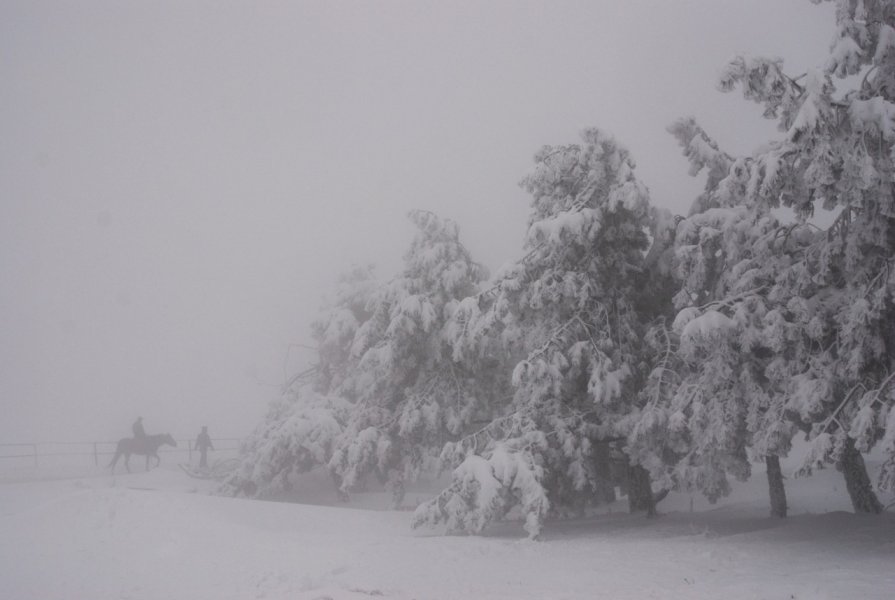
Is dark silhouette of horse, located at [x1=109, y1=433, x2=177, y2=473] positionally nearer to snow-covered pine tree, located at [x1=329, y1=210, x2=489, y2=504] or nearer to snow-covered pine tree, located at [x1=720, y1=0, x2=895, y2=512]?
snow-covered pine tree, located at [x1=329, y1=210, x2=489, y2=504]

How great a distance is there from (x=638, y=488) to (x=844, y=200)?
1101 centimetres

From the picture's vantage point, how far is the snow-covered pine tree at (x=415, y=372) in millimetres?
18625

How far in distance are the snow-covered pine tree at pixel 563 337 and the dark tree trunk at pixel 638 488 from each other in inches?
51.4

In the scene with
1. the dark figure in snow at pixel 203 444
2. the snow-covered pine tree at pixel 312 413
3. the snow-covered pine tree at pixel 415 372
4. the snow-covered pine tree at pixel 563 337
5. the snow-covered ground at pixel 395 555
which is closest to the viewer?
the snow-covered ground at pixel 395 555

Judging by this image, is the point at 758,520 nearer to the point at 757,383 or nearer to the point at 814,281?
the point at 757,383

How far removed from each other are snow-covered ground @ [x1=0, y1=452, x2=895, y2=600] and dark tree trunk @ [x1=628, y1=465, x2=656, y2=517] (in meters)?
0.75

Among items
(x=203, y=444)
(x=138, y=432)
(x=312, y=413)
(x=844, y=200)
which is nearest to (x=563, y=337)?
(x=844, y=200)

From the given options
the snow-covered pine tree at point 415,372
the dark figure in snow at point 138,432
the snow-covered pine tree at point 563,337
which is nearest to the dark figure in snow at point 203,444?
the dark figure in snow at point 138,432

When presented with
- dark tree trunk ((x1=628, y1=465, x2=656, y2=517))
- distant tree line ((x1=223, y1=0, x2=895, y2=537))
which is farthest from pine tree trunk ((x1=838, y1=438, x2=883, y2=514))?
dark tree trunk ((x1=628, y1=465, x2=656, y2=517))

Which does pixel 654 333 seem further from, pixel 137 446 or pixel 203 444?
pixel 203 444

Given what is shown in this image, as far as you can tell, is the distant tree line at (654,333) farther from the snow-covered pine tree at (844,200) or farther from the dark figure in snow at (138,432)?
the dark figure in snow at (138,432)

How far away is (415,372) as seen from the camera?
2039 cm

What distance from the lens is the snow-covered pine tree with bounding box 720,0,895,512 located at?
28.7ft

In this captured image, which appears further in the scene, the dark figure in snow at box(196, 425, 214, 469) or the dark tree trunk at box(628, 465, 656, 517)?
the dark figure in snow at box(196, 425, 214, 469)
